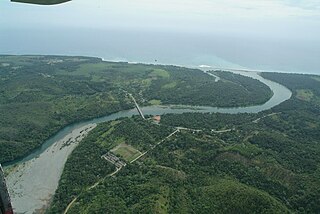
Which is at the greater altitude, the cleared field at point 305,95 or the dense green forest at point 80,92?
the cleared field at point 305,95

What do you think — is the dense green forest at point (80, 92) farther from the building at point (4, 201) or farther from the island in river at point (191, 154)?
the building at point (4, 201)

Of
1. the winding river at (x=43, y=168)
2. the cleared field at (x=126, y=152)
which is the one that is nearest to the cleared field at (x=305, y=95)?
the winding river at (x=43, y=168)

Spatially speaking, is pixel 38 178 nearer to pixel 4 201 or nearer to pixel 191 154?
pixel 191 154

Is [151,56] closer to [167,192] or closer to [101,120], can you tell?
[101,120]

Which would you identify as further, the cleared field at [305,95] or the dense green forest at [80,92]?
the cleared field at [305,95]

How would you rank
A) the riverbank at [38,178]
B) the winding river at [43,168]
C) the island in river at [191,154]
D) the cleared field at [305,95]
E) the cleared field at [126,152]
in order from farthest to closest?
the cleared field at [305,95]
the cleared field at [126,152]
the winding river at [43,168]
the riverbank at [38,178]
the island in river at [191,154]
